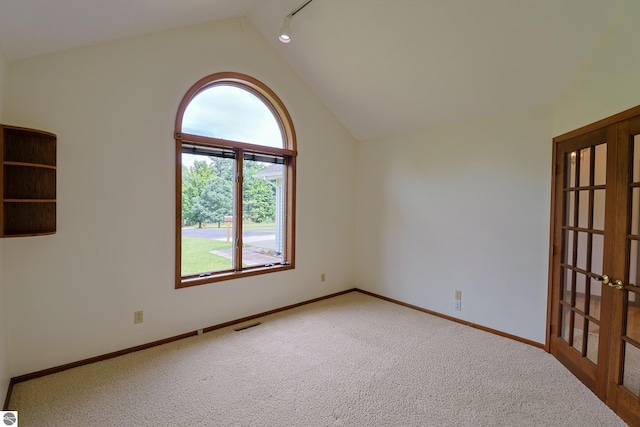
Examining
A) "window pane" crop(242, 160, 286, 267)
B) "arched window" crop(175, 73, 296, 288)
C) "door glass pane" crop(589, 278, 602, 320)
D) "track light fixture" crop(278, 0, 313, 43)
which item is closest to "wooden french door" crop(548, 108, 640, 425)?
"door glass pane" crop(589, 278, 602, 320)

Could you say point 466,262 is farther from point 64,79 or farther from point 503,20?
point 64,79

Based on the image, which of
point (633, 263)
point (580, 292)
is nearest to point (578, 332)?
point (580, 292)

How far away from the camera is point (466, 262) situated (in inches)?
134

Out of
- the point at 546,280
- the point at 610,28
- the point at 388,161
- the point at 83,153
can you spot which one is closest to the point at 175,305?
the point at 83,153

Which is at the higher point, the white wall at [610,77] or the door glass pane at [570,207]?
the white wall at [610,77]

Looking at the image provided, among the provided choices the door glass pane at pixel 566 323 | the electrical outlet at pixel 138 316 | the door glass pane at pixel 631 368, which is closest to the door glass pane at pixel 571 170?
the door glass pane at pixel 566 323

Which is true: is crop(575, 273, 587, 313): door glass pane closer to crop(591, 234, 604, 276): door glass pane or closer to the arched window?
crop(591, 234, 604, 276): door glass pane

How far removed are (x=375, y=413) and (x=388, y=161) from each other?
3.07 meters

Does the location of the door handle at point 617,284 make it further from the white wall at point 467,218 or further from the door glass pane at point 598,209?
the white wall at point 467,218

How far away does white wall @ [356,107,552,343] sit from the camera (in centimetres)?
290

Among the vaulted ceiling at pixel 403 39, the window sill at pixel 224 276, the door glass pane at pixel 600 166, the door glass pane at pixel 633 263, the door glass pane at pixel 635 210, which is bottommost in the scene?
the window sill at pixel 224 276

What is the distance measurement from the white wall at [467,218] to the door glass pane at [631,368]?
2.80 ft

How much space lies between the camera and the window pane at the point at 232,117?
3.13 metres

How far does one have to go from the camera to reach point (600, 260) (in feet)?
7.13
